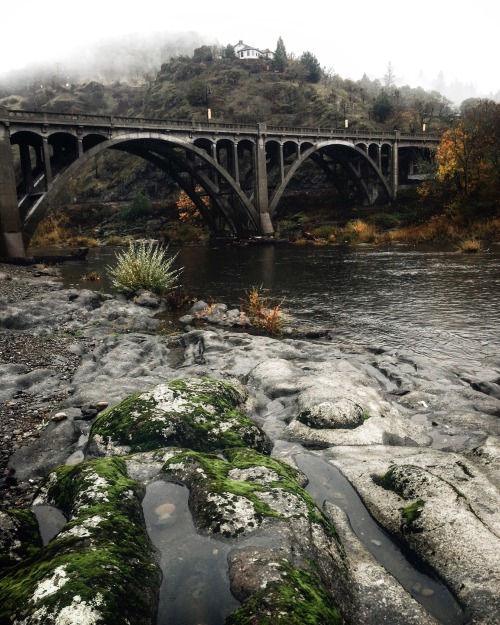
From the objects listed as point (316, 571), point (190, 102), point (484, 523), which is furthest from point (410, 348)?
point (190, 102)

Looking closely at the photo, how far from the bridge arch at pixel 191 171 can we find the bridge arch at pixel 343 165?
3.55 meters

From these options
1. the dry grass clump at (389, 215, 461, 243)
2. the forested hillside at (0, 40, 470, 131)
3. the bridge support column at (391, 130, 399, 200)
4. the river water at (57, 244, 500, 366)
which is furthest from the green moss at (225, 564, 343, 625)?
the forested hillside at (0, 40, 470, 131)

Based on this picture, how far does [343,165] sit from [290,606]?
5480 cm

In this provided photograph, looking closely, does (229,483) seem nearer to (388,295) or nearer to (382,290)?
(388,295)

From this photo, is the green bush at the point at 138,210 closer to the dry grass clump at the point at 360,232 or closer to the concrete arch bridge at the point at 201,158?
the concrete arch bridge at the point at 201,158

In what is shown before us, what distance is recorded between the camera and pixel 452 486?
3441 millimetres

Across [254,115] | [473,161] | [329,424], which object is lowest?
[329,424]

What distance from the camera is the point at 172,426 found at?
439 cm

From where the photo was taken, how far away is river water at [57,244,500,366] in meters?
9.45

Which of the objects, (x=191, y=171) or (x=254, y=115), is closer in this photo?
(x=191, y=171)

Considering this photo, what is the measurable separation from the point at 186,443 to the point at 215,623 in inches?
83.4

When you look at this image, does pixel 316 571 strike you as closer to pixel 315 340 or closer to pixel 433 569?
pixel 433 569

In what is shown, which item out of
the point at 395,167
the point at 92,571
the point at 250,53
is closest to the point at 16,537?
the point at 92,571

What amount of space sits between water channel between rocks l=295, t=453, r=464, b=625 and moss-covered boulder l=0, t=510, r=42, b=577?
2207mm
